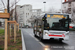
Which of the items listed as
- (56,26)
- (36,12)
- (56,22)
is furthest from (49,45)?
(36,12)

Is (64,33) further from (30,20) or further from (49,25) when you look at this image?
(30,20)

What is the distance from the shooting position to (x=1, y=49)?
32.8 ft

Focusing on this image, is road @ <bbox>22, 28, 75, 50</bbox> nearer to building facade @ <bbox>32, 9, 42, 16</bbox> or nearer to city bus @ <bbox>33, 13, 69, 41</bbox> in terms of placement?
city bus @ <bbox>33, 13, 69, 41</bbox>

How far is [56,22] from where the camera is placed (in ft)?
47.2

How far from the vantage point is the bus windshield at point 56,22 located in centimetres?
1423

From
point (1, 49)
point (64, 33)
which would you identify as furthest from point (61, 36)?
point (1, 49)

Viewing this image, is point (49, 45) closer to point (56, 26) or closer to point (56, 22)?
point (56, 26)

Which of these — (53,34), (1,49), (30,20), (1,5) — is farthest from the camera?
(30,20)

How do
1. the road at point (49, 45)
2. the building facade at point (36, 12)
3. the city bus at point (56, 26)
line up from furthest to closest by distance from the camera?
the building facade at point (36, 12), the city bus at point (56, 26), the road at point (49, 45)

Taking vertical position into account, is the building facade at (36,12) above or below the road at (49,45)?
above

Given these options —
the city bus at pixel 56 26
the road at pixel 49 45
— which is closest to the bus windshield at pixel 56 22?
the city bus at pixel 56 26

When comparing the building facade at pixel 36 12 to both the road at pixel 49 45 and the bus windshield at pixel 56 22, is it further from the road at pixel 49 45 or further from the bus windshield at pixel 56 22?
the bus windshield at pixel 56 22

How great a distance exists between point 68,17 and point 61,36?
76.7 inches

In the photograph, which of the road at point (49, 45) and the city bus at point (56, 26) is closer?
the road at point (49, 45)
